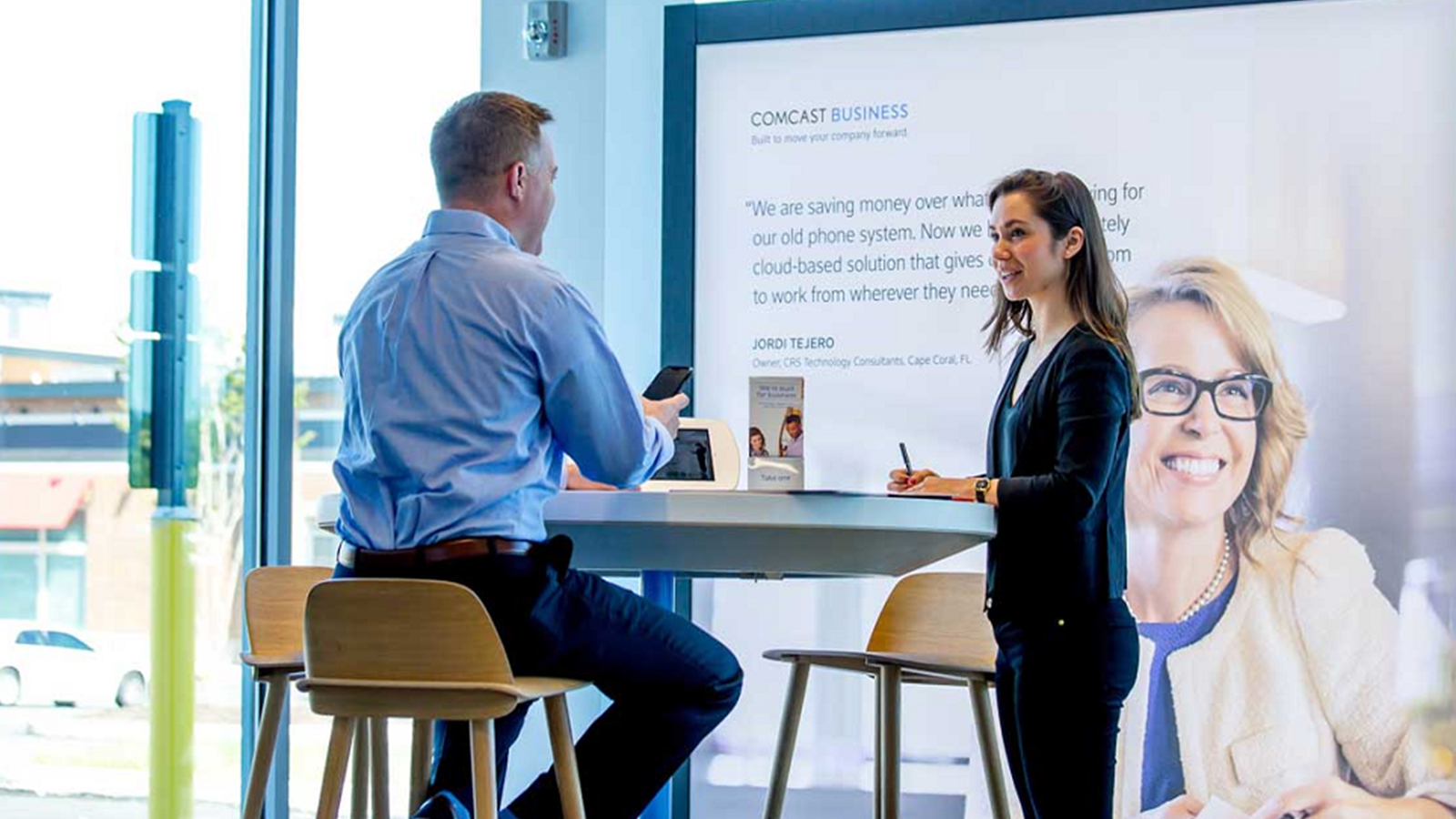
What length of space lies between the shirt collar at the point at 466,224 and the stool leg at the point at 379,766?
51.1 inches

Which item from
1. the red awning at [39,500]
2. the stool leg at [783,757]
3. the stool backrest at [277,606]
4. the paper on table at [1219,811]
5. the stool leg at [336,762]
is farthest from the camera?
the paper on table at [1219,811]

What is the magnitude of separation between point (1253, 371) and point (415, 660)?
3.04m

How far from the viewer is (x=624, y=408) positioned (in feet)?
9.52

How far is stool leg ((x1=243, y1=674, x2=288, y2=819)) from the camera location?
3457 mm

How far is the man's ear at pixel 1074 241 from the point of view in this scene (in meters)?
3.68

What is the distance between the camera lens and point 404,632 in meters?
2.72

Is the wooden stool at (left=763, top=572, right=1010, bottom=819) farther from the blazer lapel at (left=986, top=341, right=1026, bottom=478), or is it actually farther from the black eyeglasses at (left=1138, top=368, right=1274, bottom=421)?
the black eyeglasses at (left=1138, top=368, right=1274, bottom=421)

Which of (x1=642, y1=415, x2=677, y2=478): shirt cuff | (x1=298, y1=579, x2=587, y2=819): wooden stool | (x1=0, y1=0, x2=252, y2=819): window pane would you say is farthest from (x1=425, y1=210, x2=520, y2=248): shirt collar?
(x1=0, y1=0, x2=252, y2=819): window pane

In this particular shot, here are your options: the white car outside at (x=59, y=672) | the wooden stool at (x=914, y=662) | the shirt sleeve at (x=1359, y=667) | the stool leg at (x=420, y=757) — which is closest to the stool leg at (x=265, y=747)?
the stool leg at (x=420, y=757)

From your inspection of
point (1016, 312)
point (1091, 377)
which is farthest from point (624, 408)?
point (1016, 312)

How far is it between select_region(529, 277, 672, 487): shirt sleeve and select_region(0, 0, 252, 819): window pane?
2204mm

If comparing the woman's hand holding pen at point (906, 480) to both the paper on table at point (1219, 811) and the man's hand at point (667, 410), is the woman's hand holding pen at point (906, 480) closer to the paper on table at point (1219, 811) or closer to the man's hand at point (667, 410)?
the man's hand at point (667, 410)

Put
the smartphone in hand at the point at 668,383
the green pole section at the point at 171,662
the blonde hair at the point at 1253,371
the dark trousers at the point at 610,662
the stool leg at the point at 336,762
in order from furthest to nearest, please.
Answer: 1. the green pole section at the point at 171,662
2. the blonde hair at the point at 1253,371
3. the smartphone in hand at the point at 668,383
4. the stool leg at the point at 336,762
5. the dark trousers at the point at 610,662

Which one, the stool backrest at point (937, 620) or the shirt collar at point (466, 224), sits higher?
the shirt collar at point (466, 224)
